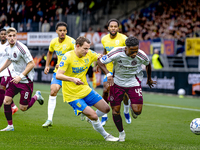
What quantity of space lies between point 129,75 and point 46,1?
2534 cm

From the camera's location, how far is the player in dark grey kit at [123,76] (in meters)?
6.86

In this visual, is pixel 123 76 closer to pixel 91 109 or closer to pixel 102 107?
pixel 102 107

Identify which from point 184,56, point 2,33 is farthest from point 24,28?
point 2,33

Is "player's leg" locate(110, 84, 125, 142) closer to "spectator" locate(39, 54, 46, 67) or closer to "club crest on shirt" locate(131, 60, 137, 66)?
"club crest on shirt" locate(131, 60, 137, 66)

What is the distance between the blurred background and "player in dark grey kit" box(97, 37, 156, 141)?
9306mm

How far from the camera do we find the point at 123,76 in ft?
23.6

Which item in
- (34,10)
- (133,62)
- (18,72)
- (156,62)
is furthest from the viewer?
(34,10)

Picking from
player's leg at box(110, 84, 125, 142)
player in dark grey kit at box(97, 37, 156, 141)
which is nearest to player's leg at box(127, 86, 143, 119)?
player in dark grey kit at box(97, 37, 156, 141)

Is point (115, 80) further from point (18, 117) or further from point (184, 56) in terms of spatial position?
point (184, 56)

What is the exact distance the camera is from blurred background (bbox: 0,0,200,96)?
17.6 meters

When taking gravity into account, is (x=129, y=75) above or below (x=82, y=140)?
above

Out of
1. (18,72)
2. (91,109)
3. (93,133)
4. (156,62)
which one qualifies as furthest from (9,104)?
(156,62)

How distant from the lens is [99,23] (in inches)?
1172

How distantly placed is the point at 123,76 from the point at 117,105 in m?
0.60
